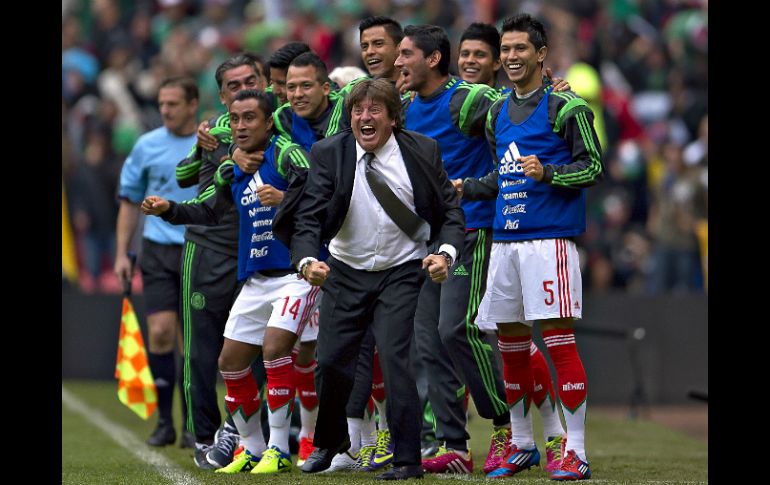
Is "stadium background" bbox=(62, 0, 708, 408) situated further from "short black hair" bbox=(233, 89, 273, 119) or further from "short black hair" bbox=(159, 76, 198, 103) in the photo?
"short black hair" bbox=(233, 89, 273, 119)

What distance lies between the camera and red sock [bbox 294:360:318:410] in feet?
26.0

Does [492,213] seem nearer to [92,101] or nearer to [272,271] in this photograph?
[272,271]

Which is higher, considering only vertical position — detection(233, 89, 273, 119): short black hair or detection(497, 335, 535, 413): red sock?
detection(233, 89, 273, 119): short black hair

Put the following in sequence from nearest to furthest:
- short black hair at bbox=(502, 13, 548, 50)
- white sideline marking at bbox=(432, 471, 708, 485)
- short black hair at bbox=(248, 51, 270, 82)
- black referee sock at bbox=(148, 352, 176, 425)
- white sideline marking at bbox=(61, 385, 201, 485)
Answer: white sideline marking at bbox=(432, 471, 708, 485)
short black hair at bbox=(502, 13, 548, 50)
white sideline marking at bbox=(61, 385, 201, 485)
short black hair at bbox=(248, 51, 270, 82)
black referee sock at bbox=(148, 352, 176, 425)

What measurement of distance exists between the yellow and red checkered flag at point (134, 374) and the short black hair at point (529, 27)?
4068 millimetres

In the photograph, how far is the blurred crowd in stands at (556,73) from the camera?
16016mm

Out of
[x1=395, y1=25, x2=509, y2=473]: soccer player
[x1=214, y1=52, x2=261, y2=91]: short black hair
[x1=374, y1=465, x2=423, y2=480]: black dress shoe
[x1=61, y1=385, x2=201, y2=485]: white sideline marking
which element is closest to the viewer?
[x1=374, y1=465, x2=423, y2=480]: black dress shoe

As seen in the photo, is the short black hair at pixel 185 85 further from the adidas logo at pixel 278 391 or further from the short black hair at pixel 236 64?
the adidas logo at pixel 278 391

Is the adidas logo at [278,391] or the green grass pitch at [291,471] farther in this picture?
the adidas logo at [278,391]

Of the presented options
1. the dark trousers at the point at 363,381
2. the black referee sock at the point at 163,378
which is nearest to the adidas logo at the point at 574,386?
the dark trousers at the point at 363,381

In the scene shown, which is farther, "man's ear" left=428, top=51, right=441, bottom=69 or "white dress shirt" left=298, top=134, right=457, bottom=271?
"man's ear" left=428, top=51, right=441, bottom=69

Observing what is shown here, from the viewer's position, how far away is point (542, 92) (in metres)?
7.29

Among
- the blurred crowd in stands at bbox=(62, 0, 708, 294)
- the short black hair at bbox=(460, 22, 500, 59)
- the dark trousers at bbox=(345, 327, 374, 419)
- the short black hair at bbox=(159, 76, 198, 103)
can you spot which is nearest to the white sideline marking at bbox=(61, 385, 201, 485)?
the dark trousers at bbox=(345, 327, 374, 419)
